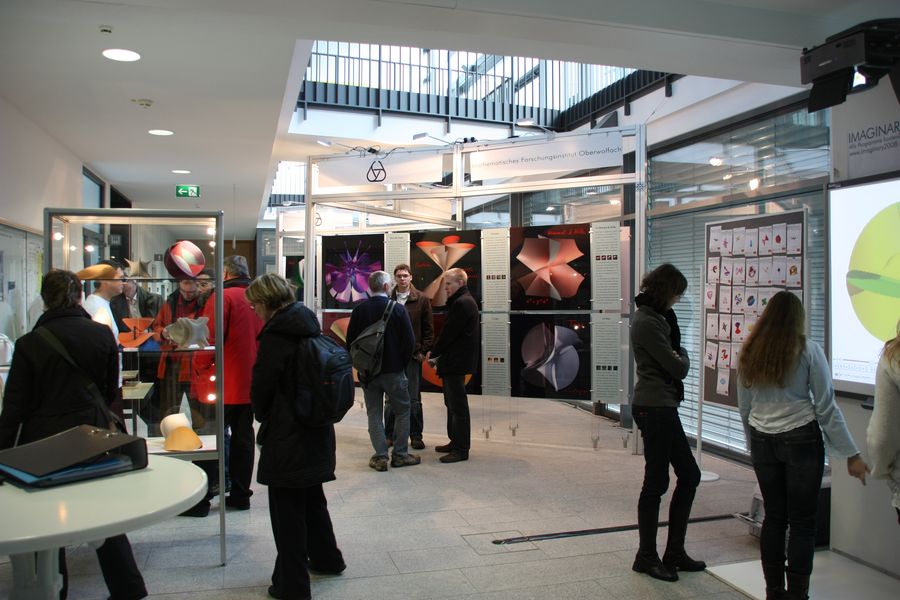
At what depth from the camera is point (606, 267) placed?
6.11 meters

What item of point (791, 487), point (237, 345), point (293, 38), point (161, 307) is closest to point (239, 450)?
point (237, 345)

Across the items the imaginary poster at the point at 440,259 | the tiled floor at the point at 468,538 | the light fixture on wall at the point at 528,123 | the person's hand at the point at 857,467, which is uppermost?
the light fixture on wall at the point at 528,123

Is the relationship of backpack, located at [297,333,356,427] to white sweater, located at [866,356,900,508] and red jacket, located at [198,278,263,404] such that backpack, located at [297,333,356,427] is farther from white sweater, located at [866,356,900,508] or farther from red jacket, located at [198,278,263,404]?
white sweater, located at [866,356,900,508]

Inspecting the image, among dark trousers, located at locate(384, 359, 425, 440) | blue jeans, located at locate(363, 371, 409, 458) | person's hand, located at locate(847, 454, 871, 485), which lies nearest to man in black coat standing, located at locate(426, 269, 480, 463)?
dark trousers, located at locate(384, 359, 425, 440)

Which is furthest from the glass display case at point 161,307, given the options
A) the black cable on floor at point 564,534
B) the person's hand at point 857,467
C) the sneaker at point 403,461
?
the person's hand at point 857,467

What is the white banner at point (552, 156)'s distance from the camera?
19.5ft

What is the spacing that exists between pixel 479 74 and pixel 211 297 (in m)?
6.59

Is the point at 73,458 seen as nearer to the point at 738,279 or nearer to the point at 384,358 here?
the point at 384,358

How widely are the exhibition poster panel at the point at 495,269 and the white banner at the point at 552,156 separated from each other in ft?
1.85

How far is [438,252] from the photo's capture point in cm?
682

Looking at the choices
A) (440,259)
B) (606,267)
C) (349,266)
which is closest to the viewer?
(606,267)

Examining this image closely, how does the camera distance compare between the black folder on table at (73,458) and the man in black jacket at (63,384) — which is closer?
the black folder on table at (73,458)

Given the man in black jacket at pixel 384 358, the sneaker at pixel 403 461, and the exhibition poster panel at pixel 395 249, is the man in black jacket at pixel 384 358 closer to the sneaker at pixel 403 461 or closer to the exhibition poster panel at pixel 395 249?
the sneaker at pixel 403 461

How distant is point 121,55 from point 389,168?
2811 millimetres
